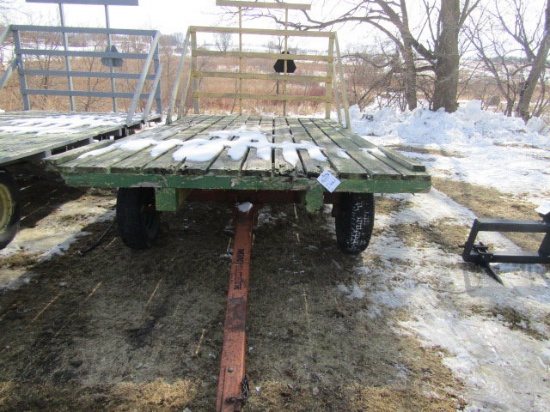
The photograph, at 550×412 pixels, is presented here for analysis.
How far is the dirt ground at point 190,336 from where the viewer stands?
2.00 m

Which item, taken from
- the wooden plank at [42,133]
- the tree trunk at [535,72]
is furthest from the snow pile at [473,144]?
the wooden plank at [42,133]

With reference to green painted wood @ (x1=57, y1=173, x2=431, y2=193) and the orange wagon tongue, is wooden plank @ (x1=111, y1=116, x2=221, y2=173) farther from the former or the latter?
the orange wagon tongue

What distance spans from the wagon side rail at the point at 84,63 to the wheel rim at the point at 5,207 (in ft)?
7.15

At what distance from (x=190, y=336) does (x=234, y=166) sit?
46.2 inches

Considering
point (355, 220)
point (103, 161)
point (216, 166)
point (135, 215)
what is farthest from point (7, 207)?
point (355, 220)

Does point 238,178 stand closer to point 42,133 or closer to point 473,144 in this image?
point 42,133

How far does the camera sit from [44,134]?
4223 mm

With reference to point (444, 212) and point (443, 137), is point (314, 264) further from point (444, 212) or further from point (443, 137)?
point (443, 137)

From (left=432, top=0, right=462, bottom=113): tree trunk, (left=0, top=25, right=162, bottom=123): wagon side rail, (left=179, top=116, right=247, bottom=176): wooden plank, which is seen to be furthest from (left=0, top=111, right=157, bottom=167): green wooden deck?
(left=432, top=0, right=462, bottom=113): tree trunk

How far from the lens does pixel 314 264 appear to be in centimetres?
353

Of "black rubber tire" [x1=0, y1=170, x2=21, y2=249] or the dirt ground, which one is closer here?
the dirt ground

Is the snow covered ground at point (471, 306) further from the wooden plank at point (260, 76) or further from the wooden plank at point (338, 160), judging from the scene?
the wooden plank at point (260, 76)

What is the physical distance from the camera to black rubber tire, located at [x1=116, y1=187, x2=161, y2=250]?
3186 mm

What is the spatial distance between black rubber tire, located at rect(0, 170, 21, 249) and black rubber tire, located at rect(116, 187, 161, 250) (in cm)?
97
